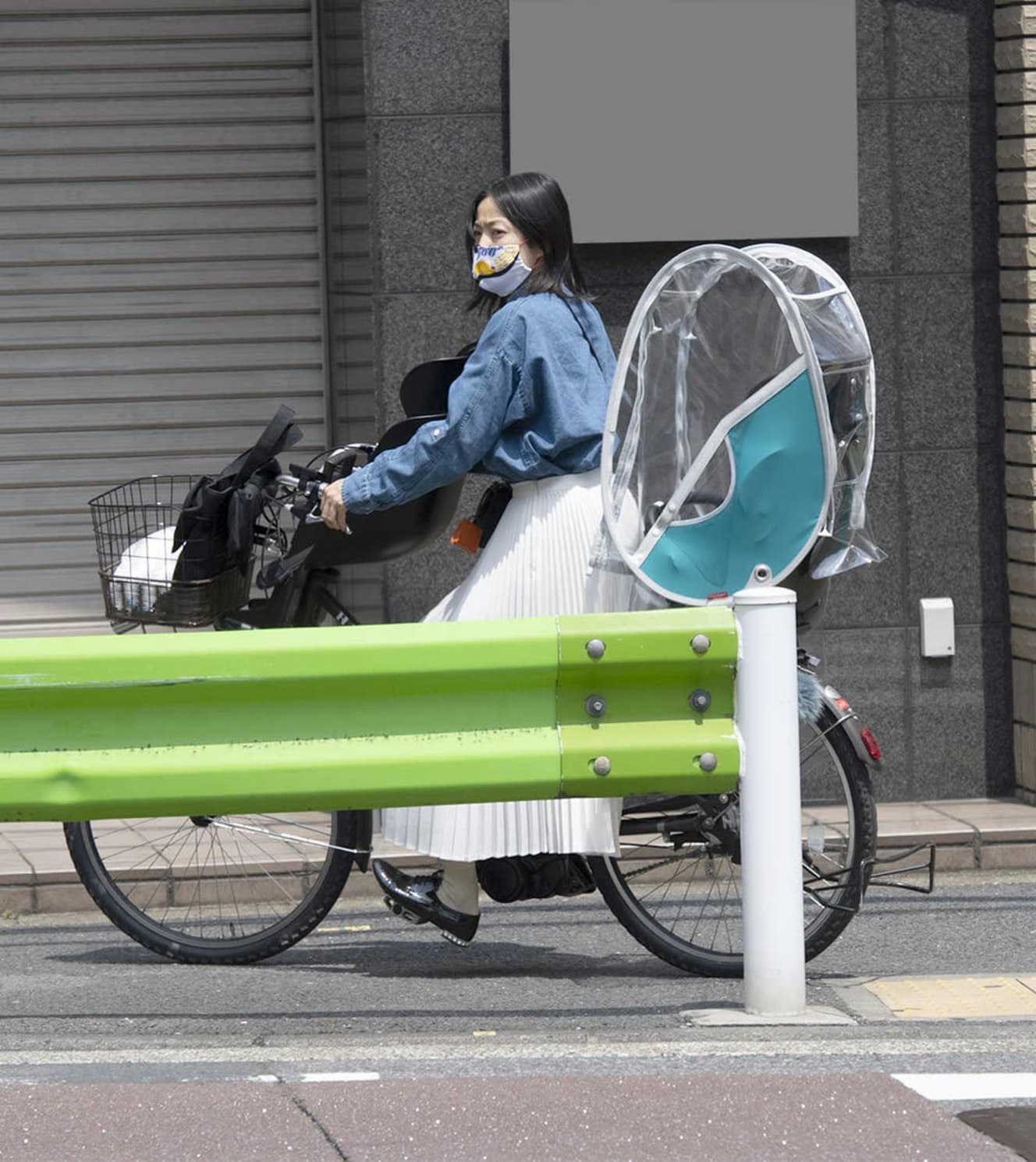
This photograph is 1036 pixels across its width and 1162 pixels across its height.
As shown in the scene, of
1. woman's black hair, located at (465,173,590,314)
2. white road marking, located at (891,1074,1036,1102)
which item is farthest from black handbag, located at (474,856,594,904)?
woman's black hair, located at (465,173,590,314)

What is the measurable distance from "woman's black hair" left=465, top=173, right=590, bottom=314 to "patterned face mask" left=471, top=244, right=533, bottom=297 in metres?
0.03

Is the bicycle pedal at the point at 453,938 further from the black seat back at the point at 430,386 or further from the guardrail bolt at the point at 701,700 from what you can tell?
the black seat back at the point at 430,386

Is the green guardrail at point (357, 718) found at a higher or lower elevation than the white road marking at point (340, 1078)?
higher

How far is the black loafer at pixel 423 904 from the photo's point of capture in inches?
201

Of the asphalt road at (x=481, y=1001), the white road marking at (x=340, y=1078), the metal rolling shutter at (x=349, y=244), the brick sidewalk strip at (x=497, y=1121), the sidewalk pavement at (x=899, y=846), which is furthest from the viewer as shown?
the metal rolling shutter at (x=349, y=244)

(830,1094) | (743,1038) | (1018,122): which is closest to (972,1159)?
(830,1094)

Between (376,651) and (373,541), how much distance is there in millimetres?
877

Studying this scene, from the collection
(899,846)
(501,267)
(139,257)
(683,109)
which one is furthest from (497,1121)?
(139,257)

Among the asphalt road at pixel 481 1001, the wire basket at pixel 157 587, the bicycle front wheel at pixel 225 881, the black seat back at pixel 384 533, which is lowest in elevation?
the asphalt road at pixel 481 1001

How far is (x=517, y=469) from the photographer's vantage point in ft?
16.4

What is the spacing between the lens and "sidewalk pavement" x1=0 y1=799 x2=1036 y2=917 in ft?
20.7

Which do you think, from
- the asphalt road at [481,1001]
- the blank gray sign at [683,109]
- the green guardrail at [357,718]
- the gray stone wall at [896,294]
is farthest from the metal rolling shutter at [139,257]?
the green guardrail at [357,718]

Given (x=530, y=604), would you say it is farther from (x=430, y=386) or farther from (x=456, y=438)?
(x=430, y=386)

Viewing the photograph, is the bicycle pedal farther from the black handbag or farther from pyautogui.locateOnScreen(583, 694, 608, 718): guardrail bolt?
pyautogui.locateOnScreen(583, 694, 608, 718): guardrail bolt
